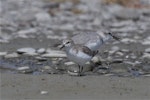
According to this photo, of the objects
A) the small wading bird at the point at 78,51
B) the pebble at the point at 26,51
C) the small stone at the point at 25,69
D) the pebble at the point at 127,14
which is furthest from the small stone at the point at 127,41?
the small wading bird at the point at 78,51

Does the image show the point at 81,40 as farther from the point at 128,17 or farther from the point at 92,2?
the point at 92,2

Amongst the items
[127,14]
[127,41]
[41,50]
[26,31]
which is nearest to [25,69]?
[41,50]

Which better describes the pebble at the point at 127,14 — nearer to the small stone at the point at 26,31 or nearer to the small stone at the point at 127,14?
the small stone at the point at 127,14

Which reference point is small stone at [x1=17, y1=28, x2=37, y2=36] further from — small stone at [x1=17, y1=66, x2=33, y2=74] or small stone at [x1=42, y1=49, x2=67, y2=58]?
small stone at [x1=17, y1=66, x2=33, y2=74]

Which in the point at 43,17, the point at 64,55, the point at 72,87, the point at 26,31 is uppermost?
the point at 43,17

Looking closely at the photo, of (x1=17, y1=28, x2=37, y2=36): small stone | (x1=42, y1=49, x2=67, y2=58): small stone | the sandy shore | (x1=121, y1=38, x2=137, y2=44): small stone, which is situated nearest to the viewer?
the sandy shore

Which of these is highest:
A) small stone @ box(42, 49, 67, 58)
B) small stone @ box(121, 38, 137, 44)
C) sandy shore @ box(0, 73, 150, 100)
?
small stone @ box(42, 49, 67, 58)

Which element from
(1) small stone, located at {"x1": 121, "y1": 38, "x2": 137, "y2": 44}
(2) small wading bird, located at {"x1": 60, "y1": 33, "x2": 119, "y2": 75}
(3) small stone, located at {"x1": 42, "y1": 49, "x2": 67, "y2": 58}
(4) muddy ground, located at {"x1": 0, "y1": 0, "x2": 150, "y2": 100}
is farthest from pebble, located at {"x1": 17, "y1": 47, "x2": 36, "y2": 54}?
(1) small stone, located at {"x1": 121, "y1": 38, "x2": 137, "y2": 44}

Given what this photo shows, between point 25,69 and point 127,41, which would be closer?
point 25,69

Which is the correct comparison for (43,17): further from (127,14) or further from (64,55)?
(64,55)
